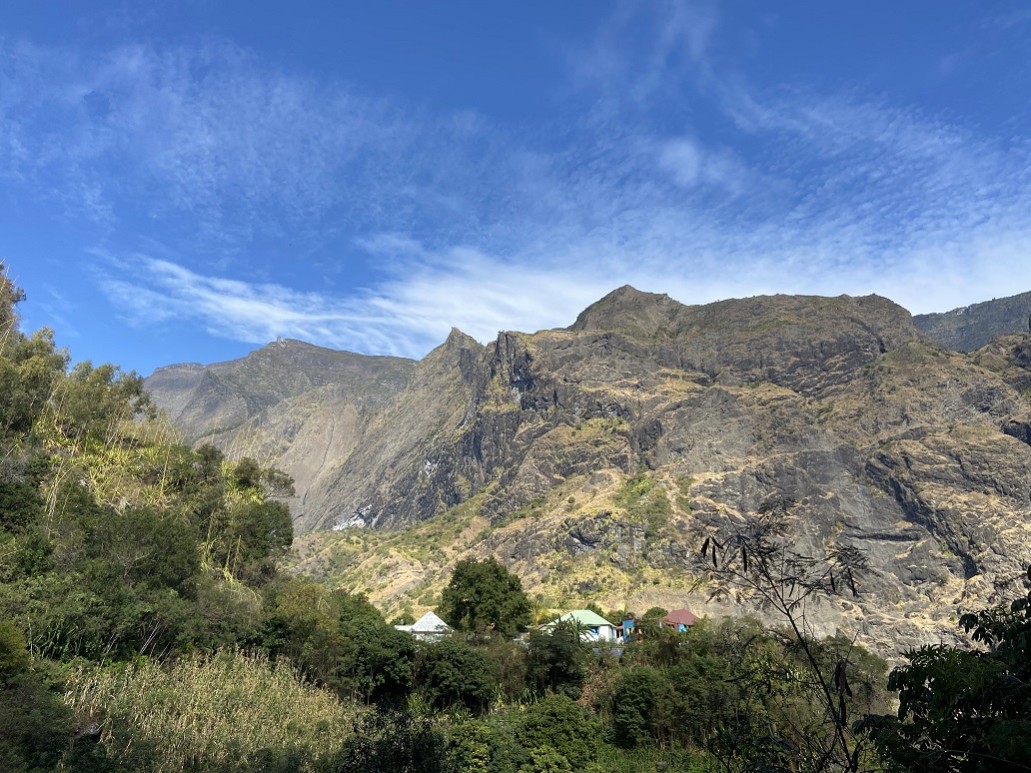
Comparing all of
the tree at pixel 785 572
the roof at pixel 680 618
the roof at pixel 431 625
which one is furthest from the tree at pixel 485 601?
the tree at pixel 785 572

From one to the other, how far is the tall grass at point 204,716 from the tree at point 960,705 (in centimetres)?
1419

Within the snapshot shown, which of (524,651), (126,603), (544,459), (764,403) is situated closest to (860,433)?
(764,403)

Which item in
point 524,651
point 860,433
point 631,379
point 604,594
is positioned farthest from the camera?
point 631,379

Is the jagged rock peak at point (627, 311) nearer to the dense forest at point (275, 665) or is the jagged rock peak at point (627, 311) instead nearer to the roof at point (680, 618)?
the roof at point (680, 618)

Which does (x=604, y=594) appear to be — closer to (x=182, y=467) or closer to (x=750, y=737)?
(x=182, y=467)

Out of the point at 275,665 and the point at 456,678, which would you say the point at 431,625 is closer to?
the point at 456,678

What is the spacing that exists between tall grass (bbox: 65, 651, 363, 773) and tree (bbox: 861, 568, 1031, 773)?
1419 cm

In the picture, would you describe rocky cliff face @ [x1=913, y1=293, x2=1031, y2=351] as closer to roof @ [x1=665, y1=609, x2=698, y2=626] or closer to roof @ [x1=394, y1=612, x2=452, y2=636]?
roof @ [x1=665, y1=609, x2=698, y2=626]

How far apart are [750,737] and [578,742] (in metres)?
17.9

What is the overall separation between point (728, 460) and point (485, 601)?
279 ft

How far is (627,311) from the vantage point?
16525 cm

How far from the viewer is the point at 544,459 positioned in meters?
131

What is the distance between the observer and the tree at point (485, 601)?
45406mm

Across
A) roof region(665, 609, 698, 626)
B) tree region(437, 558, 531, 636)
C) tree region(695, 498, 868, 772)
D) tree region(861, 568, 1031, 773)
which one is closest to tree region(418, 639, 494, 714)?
tree region(437, 558, 531, 636)
